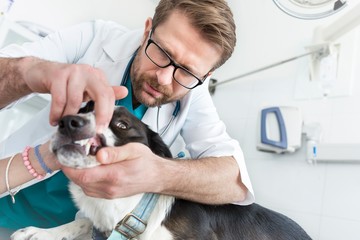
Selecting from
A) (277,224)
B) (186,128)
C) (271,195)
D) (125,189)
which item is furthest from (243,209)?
(271,195)

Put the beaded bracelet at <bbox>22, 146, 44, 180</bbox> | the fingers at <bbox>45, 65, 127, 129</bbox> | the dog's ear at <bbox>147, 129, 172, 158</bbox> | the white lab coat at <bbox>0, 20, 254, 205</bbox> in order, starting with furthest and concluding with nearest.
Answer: the white lab coat at <bbox>0, 20, 254, 205</bbox>
the dog's ear at <bbox>147, 129, 172, 158</bbox>
the beaded bracelet at <bbox>22, 146, 44, 180</bbox>
the fingers at <bbox>45, 65, 127, 129</bbox>

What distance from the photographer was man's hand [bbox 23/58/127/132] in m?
0.56

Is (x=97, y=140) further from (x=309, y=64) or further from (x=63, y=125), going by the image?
(x=309, y=64)

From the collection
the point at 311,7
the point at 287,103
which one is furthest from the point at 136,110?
the point at 287,103

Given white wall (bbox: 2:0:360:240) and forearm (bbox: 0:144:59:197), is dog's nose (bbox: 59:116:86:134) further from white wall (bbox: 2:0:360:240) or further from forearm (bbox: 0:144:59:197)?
white wall (bbox: 2:0:360:240)

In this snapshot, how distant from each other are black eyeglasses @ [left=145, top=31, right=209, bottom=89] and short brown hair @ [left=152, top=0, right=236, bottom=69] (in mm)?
94

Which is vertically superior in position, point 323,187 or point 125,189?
point 125,189

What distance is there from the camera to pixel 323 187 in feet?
5.19

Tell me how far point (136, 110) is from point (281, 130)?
855mm

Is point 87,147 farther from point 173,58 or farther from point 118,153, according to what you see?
point 173,58

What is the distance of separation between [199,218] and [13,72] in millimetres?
652

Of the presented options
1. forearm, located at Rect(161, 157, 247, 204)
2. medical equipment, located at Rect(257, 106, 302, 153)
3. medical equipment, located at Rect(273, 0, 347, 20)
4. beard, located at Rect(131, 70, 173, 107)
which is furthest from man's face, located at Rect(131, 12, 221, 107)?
medical equipment, located at Rect(257, 106, 302, 153)

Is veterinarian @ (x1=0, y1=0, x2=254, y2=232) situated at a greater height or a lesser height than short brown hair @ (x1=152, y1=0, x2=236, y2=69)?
lesser

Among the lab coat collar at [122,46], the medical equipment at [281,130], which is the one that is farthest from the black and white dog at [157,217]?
the medical equipment at [281,130]
